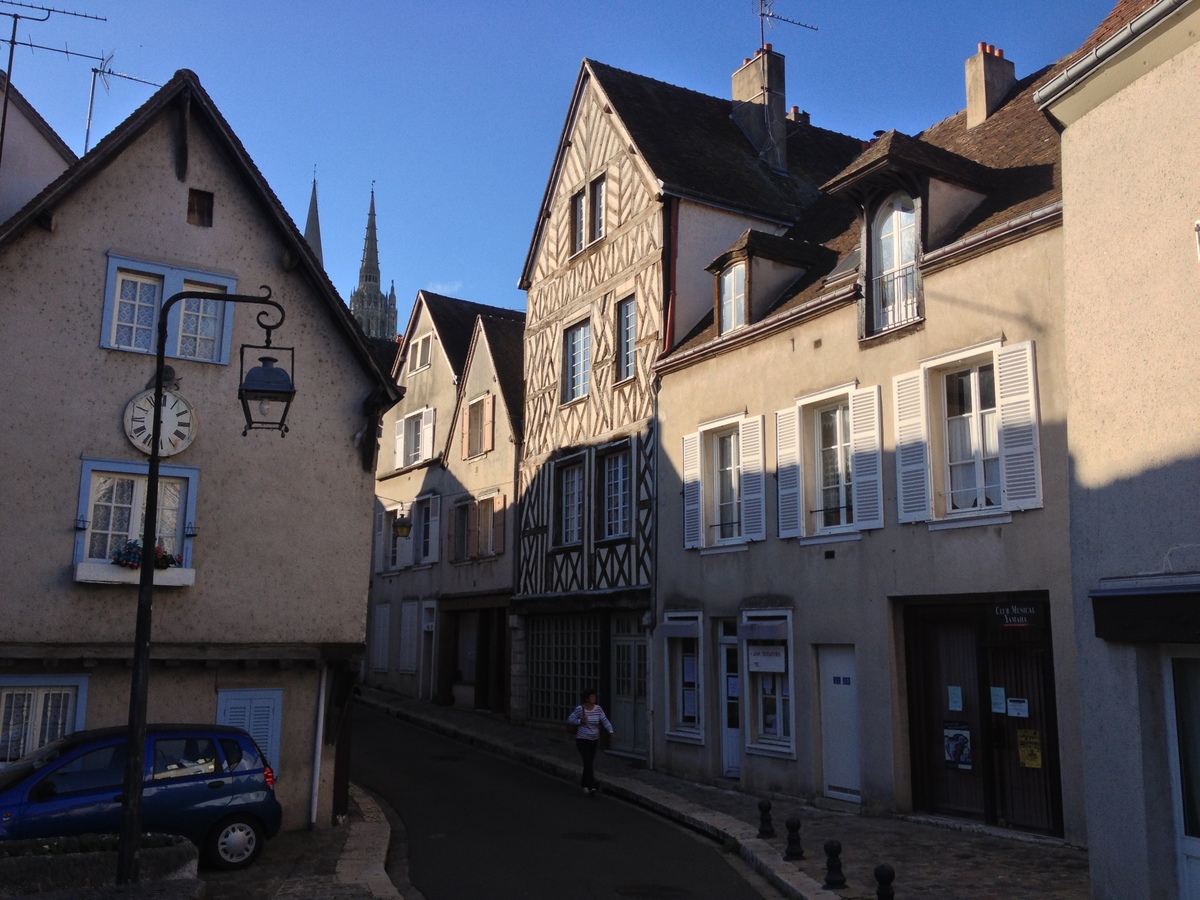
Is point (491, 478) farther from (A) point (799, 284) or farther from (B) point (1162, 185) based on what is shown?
(B) point (1162, 185)

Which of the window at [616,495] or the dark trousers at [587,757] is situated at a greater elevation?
the window at [616,495]

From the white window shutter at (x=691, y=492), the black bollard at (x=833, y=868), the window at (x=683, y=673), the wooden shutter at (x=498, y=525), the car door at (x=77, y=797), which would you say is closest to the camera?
the black bollard at (x=833, y=868)

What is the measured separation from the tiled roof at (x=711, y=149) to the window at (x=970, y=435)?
699cm

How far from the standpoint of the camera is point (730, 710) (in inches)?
605

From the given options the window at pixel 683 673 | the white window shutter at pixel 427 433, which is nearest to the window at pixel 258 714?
the window at pixel 683 673

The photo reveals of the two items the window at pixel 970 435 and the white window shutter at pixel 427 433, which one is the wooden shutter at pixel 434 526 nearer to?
the white window shutter at pixel 427 433

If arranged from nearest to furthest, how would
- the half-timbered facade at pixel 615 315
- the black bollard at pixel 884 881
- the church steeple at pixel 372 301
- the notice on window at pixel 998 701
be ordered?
1. the black bollard at pixel 884 881
2. the notice on window at pixel 998 701
3. the half-timbered facade at pixel 615 315
4. the church steeple at pixel 372 301

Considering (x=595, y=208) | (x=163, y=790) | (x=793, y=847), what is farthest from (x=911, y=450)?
(x=595, y=208)

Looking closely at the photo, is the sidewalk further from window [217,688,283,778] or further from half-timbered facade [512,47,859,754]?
window [217,688,283,778]

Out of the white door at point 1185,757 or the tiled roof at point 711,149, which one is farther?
the tiled roof at point 711,149

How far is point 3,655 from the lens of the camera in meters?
10.9

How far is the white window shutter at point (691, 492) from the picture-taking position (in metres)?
16.1

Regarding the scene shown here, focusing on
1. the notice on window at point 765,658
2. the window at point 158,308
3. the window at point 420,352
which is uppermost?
the window at point 420,352

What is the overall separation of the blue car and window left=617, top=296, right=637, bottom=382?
10.2 m
